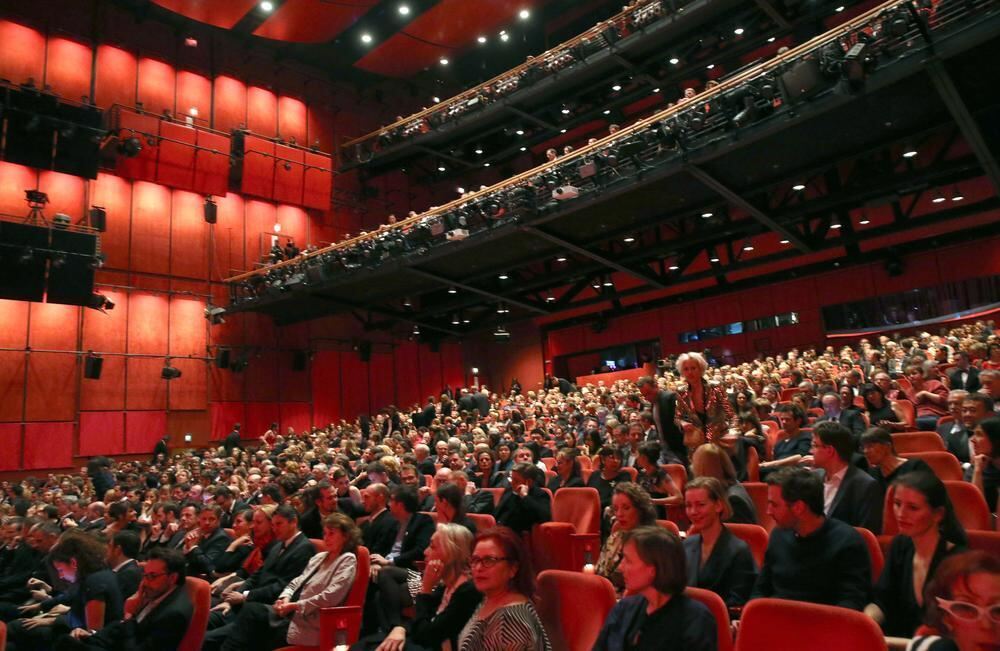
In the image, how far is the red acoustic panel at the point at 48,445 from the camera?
14685 millimetres

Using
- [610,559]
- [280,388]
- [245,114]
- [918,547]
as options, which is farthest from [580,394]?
[245,114]

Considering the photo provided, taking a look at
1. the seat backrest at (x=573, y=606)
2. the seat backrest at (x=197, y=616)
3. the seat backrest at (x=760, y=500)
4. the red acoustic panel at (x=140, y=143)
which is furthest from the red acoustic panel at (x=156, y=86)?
the seat backrest at (x=573, y=606)

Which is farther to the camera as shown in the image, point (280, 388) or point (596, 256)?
point (280, 388)

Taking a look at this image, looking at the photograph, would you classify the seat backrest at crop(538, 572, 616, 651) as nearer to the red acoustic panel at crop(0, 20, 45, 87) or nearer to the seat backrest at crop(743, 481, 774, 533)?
the seat backrest at crop(743, 481, 774, 533)

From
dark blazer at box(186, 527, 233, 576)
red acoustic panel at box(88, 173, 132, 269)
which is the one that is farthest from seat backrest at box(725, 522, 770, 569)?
red acoustic panel at box(88, 173, 132, 269)

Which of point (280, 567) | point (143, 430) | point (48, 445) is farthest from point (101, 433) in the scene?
point (280, 567)

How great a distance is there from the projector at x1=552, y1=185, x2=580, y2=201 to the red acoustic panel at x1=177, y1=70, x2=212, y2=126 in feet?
38.1

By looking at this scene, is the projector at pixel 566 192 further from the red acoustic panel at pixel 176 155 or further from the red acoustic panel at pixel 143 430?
the red acoustic panel at pixel 143 430

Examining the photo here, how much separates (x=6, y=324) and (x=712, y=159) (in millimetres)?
14664

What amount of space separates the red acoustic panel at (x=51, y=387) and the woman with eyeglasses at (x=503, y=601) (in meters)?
15.8

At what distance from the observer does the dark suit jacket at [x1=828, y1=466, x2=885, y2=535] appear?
315cm

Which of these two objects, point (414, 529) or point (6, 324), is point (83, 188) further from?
point (414, 529)

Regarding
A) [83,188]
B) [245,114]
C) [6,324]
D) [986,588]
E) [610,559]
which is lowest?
[610,559]

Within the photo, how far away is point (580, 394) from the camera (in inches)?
552
